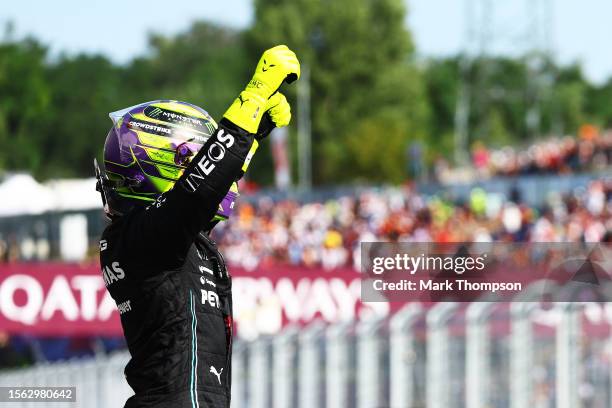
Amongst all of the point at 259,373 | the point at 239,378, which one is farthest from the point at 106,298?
the point at 259,373

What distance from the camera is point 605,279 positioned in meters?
7.60

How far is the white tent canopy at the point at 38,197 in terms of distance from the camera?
20947 millimetres

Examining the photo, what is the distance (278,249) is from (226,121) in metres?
20.5

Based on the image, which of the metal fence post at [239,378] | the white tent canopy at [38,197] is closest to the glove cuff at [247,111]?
the metal fence post at [239,378]

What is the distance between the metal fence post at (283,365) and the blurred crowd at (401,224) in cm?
747

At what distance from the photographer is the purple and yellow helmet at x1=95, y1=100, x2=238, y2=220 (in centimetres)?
344

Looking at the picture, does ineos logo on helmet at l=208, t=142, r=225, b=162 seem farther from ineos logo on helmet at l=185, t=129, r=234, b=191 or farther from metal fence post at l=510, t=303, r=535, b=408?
metal fence post at l=510, t=303, r=535, b=408

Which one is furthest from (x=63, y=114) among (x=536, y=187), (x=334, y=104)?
(x=536, y=187)

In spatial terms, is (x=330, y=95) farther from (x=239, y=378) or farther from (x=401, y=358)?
(x=401, y=358)

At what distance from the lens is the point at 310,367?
302 inches

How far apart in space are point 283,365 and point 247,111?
4813mm

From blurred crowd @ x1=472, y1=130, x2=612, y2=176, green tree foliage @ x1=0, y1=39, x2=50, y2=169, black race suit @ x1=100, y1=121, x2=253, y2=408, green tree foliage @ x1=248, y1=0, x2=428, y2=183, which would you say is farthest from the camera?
green tree foliage @ x1=248, y1=0, x2=428, y2=183

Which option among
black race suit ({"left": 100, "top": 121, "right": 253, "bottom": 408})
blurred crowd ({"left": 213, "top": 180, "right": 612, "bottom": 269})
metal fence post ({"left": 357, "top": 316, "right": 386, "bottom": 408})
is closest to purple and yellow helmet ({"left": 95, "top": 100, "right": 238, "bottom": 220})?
black race suit ({"left": 100, "top": 121, "right": 253, "bottom": 408})

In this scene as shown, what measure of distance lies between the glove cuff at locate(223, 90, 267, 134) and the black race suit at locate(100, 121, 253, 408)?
22mm
